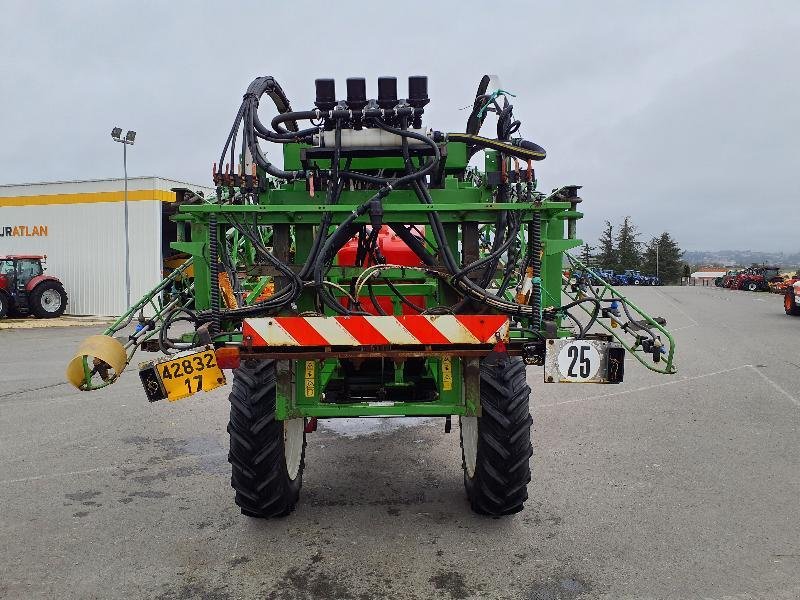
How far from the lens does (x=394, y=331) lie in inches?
131

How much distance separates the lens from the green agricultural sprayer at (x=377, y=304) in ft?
10.9

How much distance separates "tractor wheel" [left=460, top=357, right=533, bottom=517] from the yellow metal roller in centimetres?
203

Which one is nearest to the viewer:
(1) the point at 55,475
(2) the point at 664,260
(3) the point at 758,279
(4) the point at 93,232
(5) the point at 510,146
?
(5) the point at 510,146

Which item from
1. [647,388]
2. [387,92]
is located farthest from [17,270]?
[387,92]

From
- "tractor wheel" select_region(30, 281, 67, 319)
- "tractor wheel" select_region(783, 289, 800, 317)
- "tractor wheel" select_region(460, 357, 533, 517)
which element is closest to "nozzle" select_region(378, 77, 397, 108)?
"tractor wheel" select_region(460, 357, 533, 517)

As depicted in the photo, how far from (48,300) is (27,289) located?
72 cm

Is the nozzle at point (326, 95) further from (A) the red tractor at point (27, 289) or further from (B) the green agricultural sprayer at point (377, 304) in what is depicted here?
(A) the red tractor at point (27, 289)

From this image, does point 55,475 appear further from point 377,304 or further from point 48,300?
point 48,300

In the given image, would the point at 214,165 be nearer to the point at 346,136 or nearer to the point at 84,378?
the point at 346,136

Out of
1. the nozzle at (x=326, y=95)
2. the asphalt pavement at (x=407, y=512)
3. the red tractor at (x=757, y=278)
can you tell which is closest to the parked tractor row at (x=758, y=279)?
the red tractor at (x=757, y=278)

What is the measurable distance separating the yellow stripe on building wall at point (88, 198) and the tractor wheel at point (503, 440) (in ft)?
62.6

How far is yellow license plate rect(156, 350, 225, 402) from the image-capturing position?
3.28 meters

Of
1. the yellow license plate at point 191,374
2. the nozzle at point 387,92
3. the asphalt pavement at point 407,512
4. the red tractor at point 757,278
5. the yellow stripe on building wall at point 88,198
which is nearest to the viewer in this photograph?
the yellow license plate at point 191,374

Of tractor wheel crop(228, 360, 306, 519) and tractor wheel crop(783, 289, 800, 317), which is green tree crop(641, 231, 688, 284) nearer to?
tractor wheel crop(783, 289, 800, 317)
